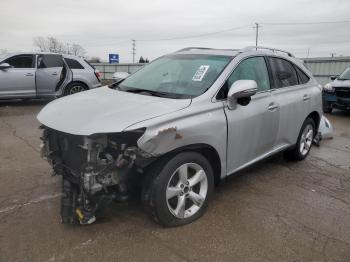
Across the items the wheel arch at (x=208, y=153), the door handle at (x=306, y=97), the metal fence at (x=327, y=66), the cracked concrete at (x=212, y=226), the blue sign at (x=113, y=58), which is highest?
the blue sign at (x=113, y=58)

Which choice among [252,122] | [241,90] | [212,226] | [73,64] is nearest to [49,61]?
[73,64]

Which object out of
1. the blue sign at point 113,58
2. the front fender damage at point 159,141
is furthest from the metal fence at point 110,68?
the front fender damage at point 159,141

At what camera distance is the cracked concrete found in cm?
290

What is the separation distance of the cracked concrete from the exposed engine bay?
25 centimetres

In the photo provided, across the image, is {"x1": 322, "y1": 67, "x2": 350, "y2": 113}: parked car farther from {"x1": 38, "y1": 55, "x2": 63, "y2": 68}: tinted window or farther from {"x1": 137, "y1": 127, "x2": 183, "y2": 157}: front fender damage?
{"x1": 137, "y1": 127, "x2": 183, "y2": 157}: front fender damage

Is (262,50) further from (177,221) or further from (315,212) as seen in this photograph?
(177,221)

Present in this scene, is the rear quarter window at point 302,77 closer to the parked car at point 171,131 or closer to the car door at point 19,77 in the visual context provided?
the parked car at point 171,131

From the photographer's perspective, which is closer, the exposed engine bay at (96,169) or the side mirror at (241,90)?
the exposed engine bay at (96,169)

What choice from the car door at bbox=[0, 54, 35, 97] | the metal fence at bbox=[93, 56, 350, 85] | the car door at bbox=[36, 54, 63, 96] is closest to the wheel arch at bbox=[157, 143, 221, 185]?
the car door at bbox=[36, 54, 63, 96]

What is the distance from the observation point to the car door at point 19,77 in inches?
406

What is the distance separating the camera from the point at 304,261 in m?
2.84

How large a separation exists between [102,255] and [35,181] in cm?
197

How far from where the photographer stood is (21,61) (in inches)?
417

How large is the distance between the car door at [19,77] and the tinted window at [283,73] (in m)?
8.28
